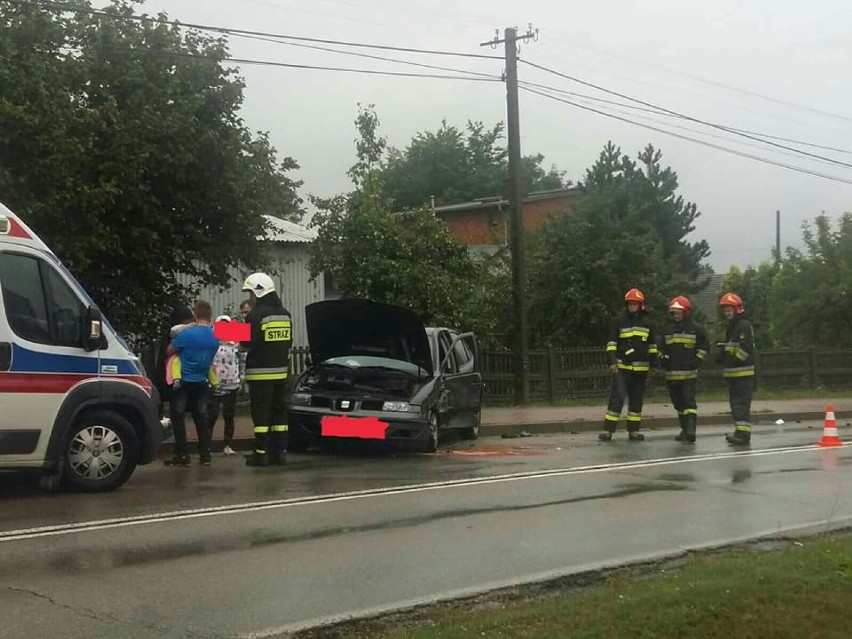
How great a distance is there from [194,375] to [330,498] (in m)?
2.72

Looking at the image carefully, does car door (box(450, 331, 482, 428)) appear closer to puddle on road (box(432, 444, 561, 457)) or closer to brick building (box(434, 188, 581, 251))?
puddle on road (box(432, 444, 561, 457))

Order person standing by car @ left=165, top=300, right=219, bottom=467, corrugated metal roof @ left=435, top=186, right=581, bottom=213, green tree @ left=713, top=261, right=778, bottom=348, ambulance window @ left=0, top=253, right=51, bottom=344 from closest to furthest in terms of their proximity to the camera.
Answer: ambulance window @ left=0, top=253, right=51, bottom=344 < person standing by car @ left=165, top=300, right=219, bottom=467 < corrugated metal roof @ left=435, top=186, right=581, bottom=213 < green tree @ left=713, top=261, right=778, bottom=348

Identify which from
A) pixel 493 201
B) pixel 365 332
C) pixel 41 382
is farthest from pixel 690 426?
pixel 493 201

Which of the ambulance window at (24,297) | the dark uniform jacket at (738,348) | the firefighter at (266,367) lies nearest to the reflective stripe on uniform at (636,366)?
the dark uniform jacket at (738,348)

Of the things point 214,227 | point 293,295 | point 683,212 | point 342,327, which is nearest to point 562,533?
point 342,327

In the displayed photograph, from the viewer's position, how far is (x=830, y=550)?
6.50 metres

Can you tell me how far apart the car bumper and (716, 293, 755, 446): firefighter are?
14.3ft

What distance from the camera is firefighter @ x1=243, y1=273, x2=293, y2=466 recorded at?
11070mm

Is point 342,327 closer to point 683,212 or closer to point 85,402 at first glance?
point 85,402

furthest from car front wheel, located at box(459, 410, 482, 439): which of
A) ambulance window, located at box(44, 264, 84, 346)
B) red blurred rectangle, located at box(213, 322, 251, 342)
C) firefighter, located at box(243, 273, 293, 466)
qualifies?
ambulance window, located at box(44, 264, 84, 346)

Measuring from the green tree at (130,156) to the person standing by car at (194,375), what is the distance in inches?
120

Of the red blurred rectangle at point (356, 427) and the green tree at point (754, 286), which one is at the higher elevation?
the green tree at point (754, 286)

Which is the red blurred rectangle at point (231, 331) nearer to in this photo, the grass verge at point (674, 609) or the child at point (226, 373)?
the child at point (226, 373)

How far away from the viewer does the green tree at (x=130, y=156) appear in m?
12.9
